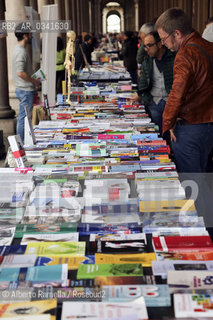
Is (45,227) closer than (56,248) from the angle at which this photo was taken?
No

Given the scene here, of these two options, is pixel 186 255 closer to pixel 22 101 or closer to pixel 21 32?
pixel 21 32

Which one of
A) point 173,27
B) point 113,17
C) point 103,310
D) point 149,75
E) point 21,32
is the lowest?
point 103,310

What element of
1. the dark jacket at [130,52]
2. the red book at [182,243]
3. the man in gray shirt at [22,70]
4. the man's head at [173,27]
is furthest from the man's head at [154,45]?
the dark jacket at [130,52]

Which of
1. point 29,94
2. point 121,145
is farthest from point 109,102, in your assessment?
point 121,145

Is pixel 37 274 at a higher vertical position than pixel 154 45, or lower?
lower

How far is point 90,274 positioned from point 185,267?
14.5 inches

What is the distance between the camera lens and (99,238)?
7.20 feet

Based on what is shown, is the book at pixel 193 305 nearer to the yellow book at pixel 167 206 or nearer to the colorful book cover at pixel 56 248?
the colorful book cover at pixel 56 248

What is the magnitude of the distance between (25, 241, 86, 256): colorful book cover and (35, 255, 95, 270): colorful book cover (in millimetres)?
33

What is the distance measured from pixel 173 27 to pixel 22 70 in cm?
404

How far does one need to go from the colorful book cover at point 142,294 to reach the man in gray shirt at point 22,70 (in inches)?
221

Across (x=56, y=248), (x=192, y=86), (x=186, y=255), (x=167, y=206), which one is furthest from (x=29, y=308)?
(x=192, y=86)

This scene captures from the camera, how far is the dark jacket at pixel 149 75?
5062mm

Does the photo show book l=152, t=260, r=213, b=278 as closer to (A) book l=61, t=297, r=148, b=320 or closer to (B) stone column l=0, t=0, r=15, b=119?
(A) book l=61, t=297, r=148, b=320
